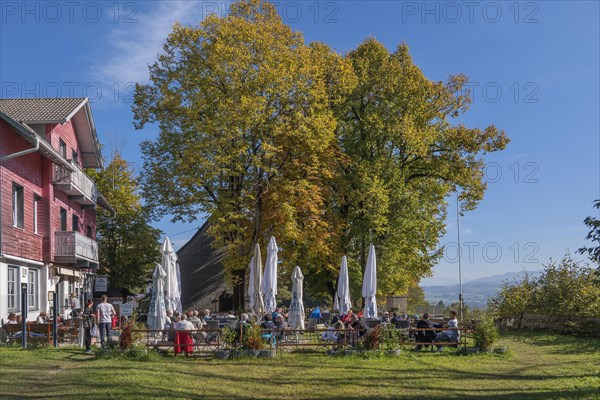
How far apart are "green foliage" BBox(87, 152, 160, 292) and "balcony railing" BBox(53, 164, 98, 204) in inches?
495

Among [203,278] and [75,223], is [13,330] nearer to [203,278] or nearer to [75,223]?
[75,223]

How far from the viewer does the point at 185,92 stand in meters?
31.8

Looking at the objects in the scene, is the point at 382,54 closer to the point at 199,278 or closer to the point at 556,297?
the point at 556,297

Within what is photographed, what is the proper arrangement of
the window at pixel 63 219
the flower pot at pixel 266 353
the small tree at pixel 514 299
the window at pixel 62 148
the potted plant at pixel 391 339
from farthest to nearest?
the small tree at pixel 514 299
the window at pixel 63 219
the window at pixel 62 148
the potted plant at pixel 391 339
the flower pot at pixel 266 353

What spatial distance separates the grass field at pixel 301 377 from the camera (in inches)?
508

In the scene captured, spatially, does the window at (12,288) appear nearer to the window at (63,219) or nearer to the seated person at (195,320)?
the seated person at (195,320)

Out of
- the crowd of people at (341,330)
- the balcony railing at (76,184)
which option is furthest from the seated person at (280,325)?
the balcony railing at (76,184)

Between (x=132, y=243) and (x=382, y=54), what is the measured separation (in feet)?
72.2

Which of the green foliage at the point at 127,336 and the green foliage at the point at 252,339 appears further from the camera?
the green foliage at the point at 252,339

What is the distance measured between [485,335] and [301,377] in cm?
705

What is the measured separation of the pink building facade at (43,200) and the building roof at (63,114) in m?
0.04

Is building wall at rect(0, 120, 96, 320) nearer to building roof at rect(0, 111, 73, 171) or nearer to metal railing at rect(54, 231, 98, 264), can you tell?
metal railing at rect(54, 231, 98, 264)

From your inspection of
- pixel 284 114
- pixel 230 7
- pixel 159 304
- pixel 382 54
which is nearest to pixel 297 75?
pixel 284 114

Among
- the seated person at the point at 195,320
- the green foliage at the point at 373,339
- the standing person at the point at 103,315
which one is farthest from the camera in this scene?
the seated person at the point at 195,320
